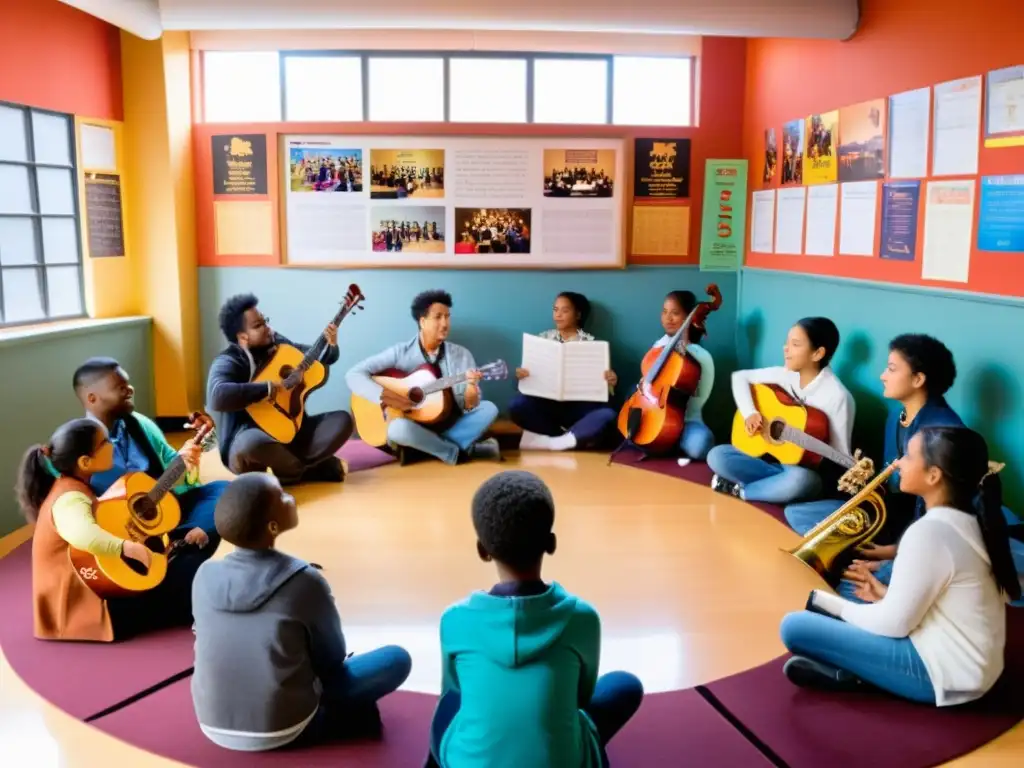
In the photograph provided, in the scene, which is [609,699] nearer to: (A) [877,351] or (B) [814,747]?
(B) [814,747]

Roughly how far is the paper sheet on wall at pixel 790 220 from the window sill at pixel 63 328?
12.9ft

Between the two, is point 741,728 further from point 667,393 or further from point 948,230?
point 667,393

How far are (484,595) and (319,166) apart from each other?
456 cm

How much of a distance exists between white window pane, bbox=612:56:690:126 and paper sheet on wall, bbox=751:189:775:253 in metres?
0.76

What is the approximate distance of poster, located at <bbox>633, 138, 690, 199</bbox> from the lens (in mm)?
5852

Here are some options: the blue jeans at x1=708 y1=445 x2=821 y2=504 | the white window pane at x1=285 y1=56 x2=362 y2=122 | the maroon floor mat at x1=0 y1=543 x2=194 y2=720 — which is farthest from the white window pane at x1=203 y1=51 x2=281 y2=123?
the maroon floor mat at x1=0 y1=543 x2=194 y2=720

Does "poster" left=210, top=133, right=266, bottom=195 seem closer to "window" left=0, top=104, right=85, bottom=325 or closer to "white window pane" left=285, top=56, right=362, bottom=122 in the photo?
"white window pane" left=285, top=56, right=362, bottom=122

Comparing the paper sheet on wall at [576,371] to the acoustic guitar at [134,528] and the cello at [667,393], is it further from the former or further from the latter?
the acoustic guitar at [134,528]

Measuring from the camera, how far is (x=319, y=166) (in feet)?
19.1

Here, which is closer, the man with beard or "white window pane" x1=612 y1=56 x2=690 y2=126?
the man with beard

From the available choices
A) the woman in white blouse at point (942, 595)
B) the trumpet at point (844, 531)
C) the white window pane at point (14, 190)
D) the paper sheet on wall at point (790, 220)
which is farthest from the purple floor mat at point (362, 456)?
the woman in white blouse at point (942, 595)

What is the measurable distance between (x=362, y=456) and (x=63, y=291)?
193 centimetres

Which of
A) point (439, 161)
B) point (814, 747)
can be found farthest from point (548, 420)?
point (814, 747)

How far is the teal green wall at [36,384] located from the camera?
406cm
